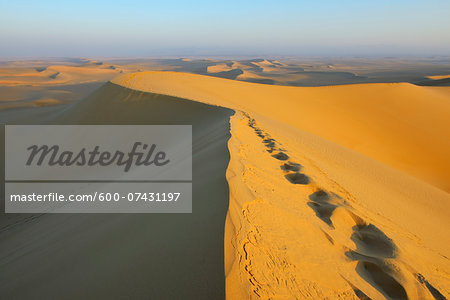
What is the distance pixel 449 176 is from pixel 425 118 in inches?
206

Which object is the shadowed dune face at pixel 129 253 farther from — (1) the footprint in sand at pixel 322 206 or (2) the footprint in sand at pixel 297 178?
(1) the footprint in sand at pixel 322 206

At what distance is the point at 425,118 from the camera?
11.5 metres

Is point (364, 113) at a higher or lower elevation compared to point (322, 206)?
higher

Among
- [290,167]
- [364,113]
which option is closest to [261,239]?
[290,167]

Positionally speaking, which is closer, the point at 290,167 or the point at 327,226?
the point at 327,226

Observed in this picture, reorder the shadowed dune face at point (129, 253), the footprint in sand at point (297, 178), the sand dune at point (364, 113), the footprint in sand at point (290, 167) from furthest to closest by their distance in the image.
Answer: the sand dune at point (364, 113)
the footprint in sand at point (290, 167)
the footprint in sand at point (297, 178)
the shadowed dune face at point (129, 253)

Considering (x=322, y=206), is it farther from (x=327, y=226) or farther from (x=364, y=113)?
(x=364, y=113)

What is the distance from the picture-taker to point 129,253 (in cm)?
198

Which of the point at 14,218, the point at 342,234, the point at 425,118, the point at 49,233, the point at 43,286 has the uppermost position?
the point at 425,118

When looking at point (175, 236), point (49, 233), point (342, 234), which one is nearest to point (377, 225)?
point (342, 234)

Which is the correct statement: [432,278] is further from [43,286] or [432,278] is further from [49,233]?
[49,233]

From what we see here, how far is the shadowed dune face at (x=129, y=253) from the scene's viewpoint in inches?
60.7

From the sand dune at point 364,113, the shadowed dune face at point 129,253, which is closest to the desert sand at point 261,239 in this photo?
the shadowed dune face at point 129,253

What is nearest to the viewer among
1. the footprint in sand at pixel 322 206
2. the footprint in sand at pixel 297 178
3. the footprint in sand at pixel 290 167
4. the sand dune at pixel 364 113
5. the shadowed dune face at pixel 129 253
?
the shadowed dune face at pixel 129 253
